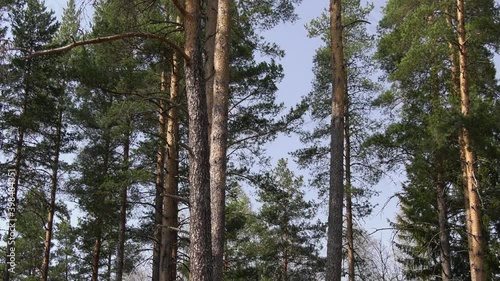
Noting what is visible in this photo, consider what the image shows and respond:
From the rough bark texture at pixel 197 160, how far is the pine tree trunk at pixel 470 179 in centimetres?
645

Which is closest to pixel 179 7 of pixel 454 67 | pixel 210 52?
pixel 210 52

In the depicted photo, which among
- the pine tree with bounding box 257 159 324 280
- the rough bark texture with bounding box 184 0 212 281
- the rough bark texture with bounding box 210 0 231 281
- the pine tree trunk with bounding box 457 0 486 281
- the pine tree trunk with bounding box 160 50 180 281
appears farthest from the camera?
the pine tree with bounding box 257 159 324 280

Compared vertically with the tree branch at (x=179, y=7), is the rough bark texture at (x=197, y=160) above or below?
below

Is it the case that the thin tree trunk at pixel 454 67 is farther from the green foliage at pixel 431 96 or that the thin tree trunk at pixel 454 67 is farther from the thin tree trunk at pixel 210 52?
the thin tree trunk at pixel 210 52

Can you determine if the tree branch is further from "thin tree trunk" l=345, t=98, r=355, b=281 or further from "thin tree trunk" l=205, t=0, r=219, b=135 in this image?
"thin tree trunk" l=345, t=98, r=355, b=281

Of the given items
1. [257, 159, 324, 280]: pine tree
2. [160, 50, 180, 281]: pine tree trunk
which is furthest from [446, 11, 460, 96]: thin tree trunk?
[257, 159, 324, 280]: pine tree

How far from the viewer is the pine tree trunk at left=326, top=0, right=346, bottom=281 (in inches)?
324

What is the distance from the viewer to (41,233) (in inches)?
906

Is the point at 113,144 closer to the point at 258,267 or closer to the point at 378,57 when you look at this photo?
the point at 258,267

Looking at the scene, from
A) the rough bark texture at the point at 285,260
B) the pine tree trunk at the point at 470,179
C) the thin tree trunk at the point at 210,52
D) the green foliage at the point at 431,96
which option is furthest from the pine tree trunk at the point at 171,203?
the rough bark texture at the point at 285,260

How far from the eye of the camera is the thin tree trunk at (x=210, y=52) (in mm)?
8625

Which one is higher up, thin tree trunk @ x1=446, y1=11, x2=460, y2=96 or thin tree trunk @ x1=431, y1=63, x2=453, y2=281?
thin tree trunk @ x1=446, y1=11, x2=460, y2=96

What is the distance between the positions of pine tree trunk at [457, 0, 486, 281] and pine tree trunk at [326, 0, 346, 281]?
9.61 ft

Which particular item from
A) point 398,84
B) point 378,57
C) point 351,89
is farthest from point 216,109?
point 351,89
